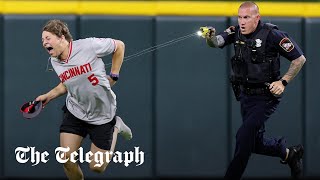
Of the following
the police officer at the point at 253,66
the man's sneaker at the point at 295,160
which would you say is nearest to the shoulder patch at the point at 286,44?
the police officer at the point at 253,66

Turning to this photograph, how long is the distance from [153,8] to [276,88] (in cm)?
166

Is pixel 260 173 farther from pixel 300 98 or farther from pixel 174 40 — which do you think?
pixel 174 40

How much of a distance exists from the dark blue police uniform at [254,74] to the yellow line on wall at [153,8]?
1.02 m

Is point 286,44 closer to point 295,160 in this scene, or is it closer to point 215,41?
point 215,41

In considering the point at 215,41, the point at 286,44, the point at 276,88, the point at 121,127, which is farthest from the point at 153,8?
the point at 276,88

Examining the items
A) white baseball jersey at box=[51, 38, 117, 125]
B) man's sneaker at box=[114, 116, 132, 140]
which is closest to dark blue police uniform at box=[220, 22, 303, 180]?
man's sneaker at box=[114, 116, 132, 140]

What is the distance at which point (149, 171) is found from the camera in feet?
31.8

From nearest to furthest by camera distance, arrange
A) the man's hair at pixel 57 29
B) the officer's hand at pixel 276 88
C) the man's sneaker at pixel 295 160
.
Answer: the man's hair at pixel 57 29
the officer's hand at pixel 276 88
the man's sneaker at pixel 295 160

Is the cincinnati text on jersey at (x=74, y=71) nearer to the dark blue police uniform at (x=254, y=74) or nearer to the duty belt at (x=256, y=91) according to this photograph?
the dark blue police uniform at (x=254, y=74)

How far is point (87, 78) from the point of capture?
826 centimetres

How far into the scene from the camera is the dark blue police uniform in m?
8.43

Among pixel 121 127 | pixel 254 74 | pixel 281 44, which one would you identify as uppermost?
pixel 281 44

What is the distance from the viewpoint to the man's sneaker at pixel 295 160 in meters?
8.84

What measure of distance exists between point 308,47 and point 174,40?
3.57 feet
